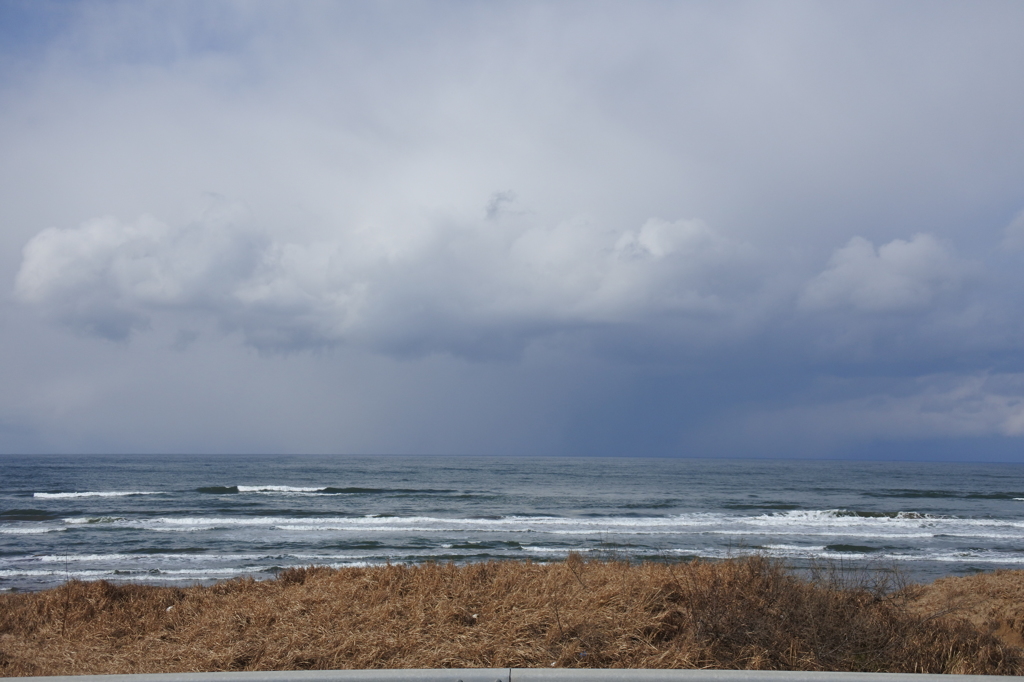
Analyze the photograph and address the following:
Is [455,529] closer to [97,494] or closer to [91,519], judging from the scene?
[91,519]

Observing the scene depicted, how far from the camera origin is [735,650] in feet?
16.0

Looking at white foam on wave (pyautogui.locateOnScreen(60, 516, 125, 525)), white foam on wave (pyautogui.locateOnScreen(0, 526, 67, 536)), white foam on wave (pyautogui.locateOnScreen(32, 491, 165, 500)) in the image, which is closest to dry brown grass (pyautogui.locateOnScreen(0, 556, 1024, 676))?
white foam on wave (pyautogui.locateOnScreen(0, 526, 67, 536))

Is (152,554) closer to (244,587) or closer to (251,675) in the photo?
(244,587)

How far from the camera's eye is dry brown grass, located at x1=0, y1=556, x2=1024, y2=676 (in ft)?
15.6

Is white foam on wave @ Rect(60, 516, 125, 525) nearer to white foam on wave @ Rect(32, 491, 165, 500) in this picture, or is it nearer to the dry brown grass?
white foam on wave @ Rect(32, 491, 165, 500)

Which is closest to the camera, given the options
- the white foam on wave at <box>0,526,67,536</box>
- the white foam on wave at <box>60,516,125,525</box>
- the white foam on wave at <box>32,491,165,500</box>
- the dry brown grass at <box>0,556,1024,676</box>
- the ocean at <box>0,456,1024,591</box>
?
the dry brown grass at <box>0,556,1024,676</box>

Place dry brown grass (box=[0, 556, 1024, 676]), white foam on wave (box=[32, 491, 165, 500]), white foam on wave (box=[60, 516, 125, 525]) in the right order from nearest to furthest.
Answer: dry brown grass (box=[0, 556, 1024, 676])
white foam on wave (box=[60, 516, 125, 525])
white foam on wave (box=[32, 491, 165, 500])

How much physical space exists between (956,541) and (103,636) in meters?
26.6

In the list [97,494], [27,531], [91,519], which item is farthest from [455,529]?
[97,494]

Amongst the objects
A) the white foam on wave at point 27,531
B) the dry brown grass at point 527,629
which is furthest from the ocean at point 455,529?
the dry brown grass at point 527,629

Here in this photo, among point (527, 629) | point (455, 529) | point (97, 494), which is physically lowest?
point (97, 494)

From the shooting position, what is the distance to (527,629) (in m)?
5.17

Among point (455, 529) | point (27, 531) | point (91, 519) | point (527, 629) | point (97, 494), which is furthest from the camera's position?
point (97, 494)

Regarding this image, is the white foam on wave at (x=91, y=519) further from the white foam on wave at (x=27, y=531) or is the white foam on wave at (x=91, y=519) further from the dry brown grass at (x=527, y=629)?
the dry brown grass at (x=527, y=629)
